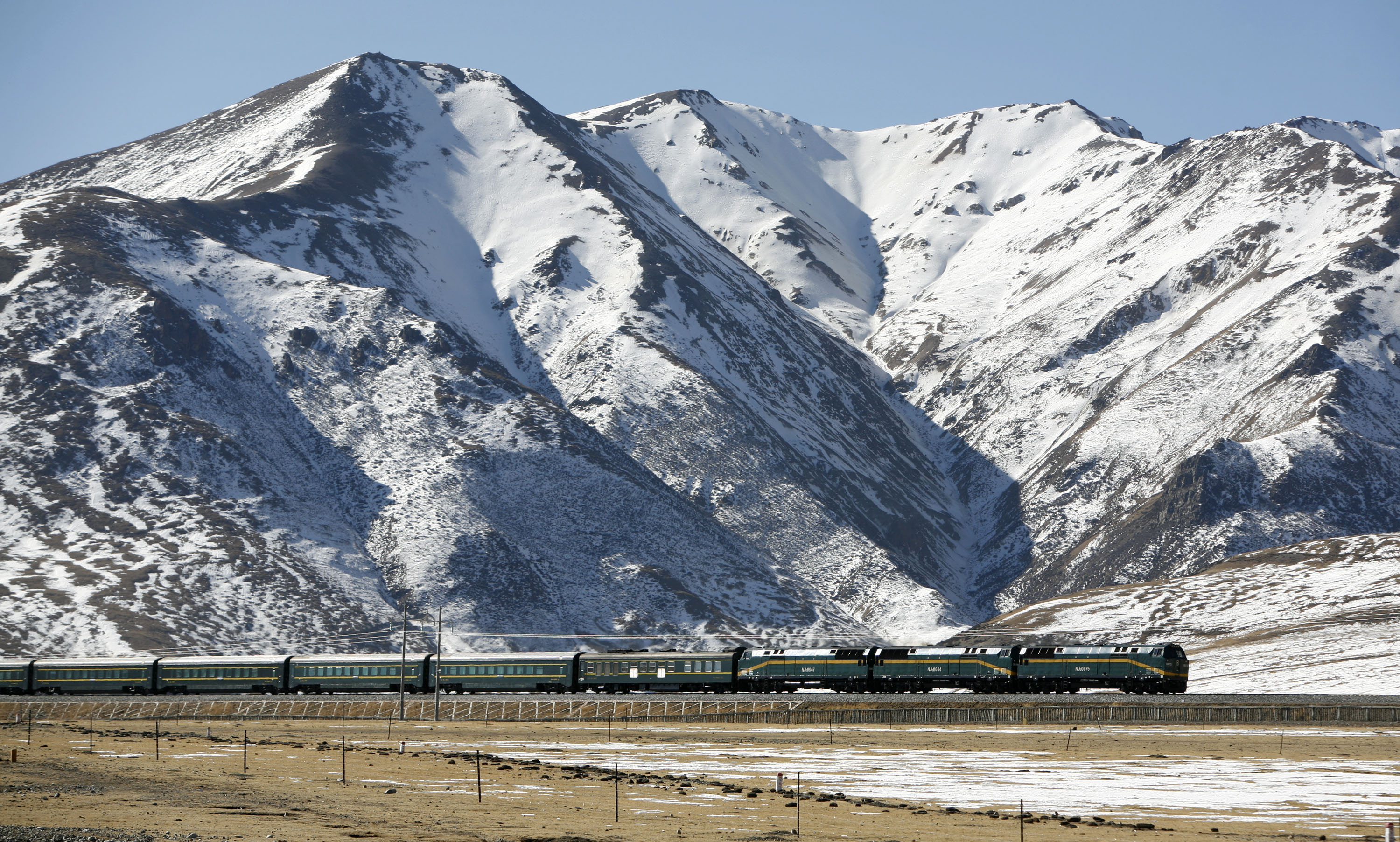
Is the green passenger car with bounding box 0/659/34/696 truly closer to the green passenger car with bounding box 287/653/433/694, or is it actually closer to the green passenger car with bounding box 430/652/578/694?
the green passenger car with bounding box 287/653/433/694

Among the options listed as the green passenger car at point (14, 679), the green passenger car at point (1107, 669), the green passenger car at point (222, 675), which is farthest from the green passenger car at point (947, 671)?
the green passenger car at point (14, 679)

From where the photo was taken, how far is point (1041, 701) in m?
86.5

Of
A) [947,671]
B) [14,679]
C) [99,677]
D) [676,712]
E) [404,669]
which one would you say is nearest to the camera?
[676,712]

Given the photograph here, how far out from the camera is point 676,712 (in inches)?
3595

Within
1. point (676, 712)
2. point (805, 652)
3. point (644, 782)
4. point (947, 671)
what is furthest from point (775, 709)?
point (644, 782)

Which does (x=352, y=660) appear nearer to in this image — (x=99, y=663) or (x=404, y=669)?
(x=404, y=669)

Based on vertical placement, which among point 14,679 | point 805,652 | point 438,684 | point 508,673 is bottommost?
point 14,679

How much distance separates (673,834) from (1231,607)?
476 ft

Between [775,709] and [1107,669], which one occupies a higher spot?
[1107,669]

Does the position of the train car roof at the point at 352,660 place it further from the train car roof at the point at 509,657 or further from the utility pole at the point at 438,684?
the train car roof at the point at 509,657

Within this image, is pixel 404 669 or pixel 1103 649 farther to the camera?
pixel 1103 649

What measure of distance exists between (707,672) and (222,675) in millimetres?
39212

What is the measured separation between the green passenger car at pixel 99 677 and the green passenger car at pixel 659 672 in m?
36.0

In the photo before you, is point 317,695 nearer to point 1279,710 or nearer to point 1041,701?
point 1041,701
